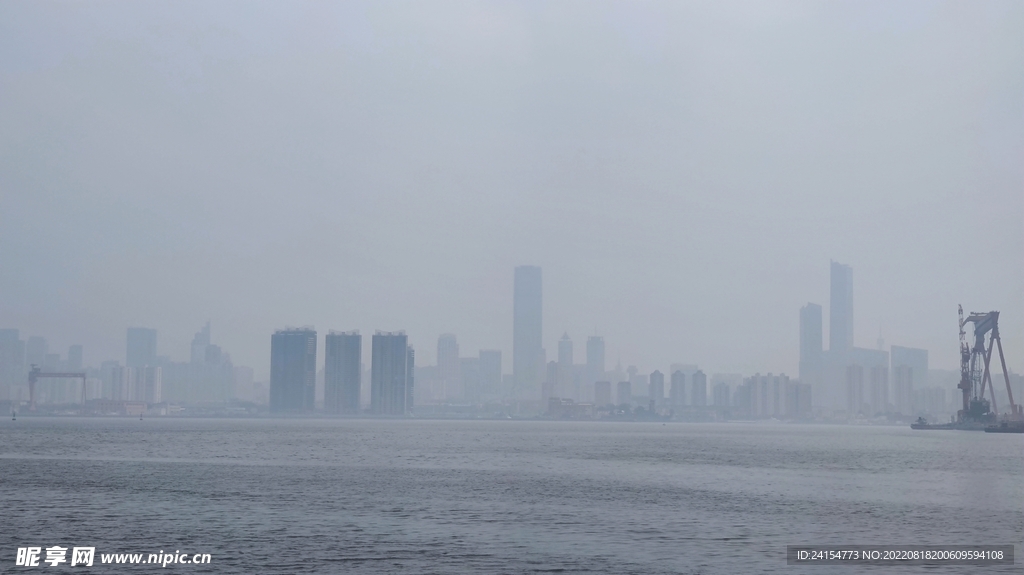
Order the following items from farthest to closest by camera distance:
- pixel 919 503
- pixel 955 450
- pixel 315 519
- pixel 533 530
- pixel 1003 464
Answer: pixel 955 450 → pixel 1003 464 → pixel 919 503 → pixel 315 519 → pixel 533 530

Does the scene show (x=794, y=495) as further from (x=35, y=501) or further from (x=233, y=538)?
(x=35, y=501)

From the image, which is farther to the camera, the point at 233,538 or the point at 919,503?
the point at 919,503

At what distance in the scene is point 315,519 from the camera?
1967 inches

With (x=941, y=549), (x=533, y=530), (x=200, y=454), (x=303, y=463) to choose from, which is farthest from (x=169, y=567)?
(x=200, y=454)

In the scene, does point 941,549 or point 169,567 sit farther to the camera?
point 941,549

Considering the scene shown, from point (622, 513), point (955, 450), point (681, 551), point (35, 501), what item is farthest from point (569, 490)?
point (955, 450)

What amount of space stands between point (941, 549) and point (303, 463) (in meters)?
65.9

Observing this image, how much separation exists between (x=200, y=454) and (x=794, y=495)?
236ft

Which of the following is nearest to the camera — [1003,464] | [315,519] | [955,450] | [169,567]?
[169,567]

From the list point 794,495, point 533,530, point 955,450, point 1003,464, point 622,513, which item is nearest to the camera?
point 533,530

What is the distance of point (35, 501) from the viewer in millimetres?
57094

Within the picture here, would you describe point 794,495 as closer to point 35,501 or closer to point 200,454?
point 35,501

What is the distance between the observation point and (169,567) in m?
37.0

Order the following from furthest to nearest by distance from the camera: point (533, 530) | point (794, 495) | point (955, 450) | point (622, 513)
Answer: point (955, 450) < point (794, 495) < point (622, 513) < point (533, 530)
